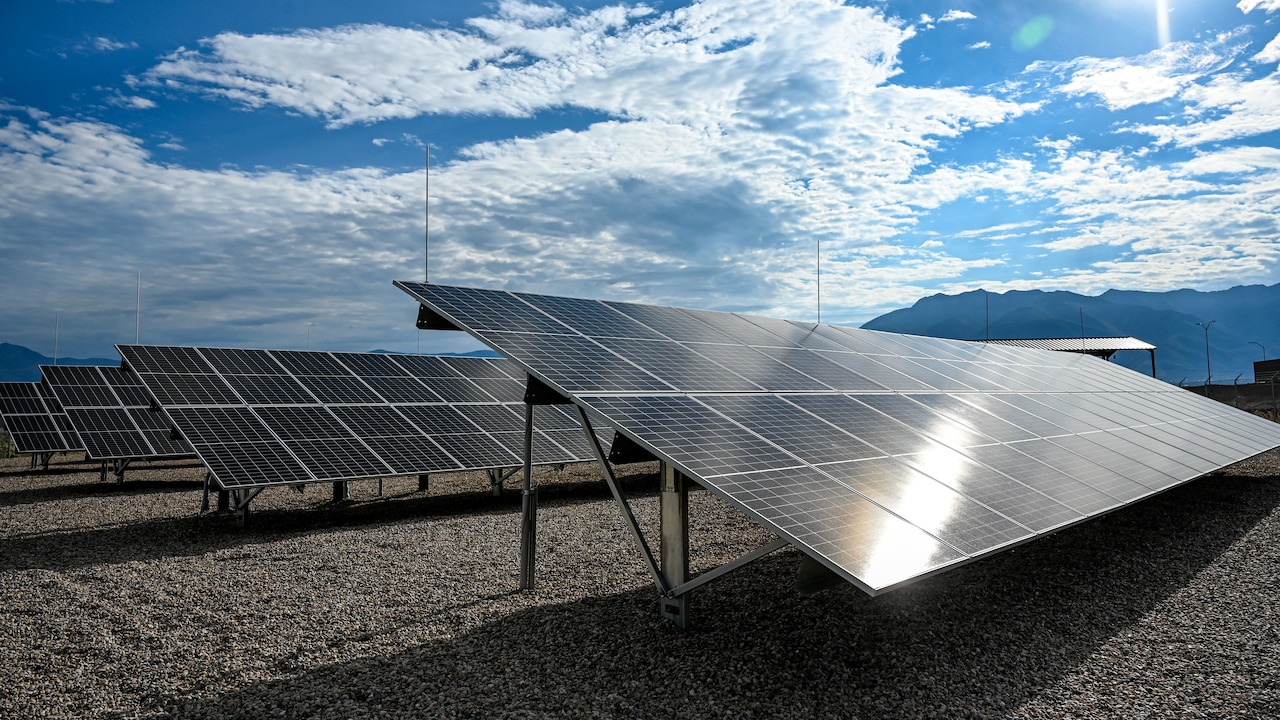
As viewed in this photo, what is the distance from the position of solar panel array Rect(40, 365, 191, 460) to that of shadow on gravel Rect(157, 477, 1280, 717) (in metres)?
15.5

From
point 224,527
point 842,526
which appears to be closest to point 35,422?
point 224,527

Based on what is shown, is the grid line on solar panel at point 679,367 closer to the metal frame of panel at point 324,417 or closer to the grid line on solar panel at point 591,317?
the grid line on solar panel at point 591,317

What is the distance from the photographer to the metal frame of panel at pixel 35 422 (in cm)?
2484

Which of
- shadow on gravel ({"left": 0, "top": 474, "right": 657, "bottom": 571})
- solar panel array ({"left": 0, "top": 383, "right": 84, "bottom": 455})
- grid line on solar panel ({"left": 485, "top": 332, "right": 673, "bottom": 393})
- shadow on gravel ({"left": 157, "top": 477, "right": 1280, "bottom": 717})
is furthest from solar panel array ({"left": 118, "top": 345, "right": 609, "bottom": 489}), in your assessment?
grid line on solar panel ({"left": 485, "top": 332, "right": 673, "bottom": 393})

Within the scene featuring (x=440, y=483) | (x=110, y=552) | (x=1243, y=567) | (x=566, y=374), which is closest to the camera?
(x=566, y=374)

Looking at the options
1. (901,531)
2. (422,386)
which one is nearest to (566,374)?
(901,531)

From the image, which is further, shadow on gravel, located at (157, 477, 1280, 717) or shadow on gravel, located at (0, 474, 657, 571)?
shadow on gravel, located at (0, 474, 657, 571)

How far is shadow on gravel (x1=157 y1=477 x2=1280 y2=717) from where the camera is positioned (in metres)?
6.61

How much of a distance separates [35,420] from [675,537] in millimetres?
29432

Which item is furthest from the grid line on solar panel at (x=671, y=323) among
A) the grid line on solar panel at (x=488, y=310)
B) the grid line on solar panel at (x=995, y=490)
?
the grid line on solar panel at (x=995, y=490)

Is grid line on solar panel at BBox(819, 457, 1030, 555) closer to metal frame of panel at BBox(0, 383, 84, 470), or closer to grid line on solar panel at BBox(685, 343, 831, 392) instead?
grid line on solar panel at BBox(685, 343, 831, 392)

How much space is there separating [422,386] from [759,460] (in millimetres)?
15398

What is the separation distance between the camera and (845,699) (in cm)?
667

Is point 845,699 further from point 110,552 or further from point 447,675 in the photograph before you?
point 110,552
